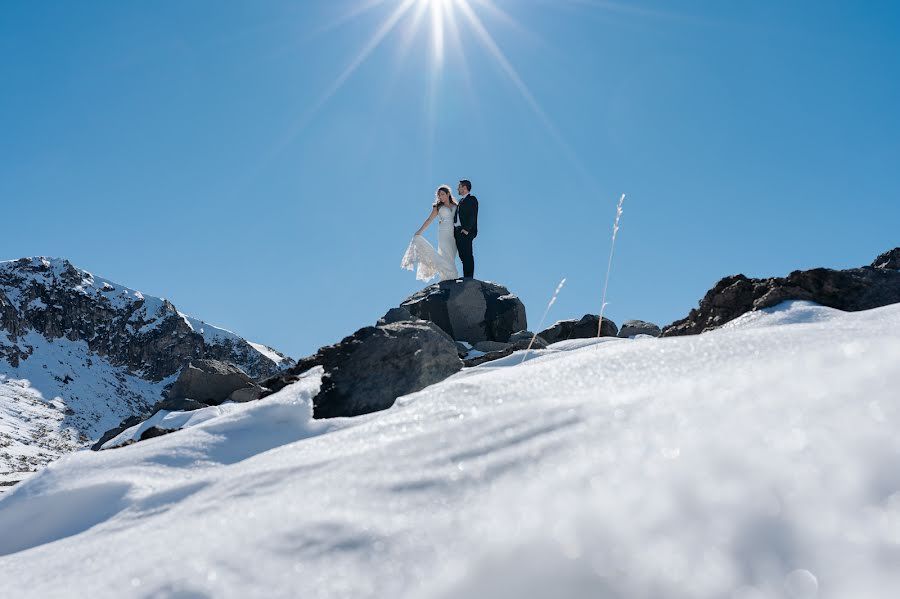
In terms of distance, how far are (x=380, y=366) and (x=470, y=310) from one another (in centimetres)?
674

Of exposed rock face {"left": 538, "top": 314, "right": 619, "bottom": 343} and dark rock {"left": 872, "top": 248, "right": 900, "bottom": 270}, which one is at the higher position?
exposed rock face {"left": 538, "top": 314, "right": 619, "bottom": 343}

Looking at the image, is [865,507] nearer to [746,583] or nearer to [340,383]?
[746,583]

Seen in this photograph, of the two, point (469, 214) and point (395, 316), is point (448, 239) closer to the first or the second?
point (469, 214)

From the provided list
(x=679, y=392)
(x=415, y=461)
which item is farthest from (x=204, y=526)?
(x=679, y=392)

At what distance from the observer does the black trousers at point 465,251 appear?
12734 mm

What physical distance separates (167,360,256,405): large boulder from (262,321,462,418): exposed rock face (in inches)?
99.2

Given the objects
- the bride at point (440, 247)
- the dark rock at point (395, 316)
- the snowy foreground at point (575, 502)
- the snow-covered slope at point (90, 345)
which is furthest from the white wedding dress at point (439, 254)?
the snow-covered slope at point (90, 345)

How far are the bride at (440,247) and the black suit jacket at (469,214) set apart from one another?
0.89 feet

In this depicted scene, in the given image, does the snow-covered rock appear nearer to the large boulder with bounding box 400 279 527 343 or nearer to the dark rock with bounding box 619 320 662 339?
the dark rock with bounding box 619 320 662 339

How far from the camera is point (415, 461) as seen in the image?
70.0 inches

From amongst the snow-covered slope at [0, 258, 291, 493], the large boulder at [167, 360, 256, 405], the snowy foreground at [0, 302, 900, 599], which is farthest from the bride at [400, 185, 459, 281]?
the snow-covered slope at [0, 258, 291, 493]

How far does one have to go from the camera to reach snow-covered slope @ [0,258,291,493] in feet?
170

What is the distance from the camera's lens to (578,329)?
9.38 m

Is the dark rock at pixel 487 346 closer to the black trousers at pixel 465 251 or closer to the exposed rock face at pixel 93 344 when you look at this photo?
the black trousers at pixel 465 251
